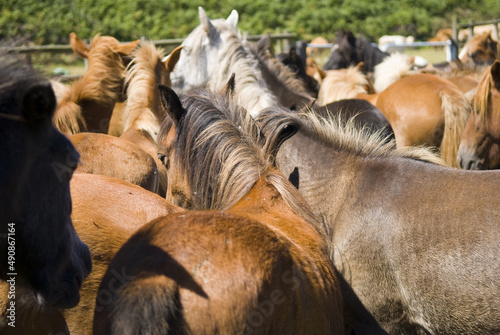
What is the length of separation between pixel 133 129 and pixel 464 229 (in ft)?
9.26

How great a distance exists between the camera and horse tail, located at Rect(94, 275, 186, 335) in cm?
147

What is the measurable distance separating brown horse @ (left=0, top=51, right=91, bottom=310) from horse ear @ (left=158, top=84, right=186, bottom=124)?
0.97 m

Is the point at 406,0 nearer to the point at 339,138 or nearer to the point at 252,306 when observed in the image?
the point at 339,138

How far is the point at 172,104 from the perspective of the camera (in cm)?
263

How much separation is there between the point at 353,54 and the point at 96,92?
7.16m

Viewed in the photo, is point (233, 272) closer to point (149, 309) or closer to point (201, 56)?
point (149, 309)

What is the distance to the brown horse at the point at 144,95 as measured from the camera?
4.57 metres

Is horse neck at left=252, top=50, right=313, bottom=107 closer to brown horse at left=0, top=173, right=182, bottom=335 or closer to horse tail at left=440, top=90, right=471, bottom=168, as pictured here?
horse tail at left=440, top=90, right=471, bottom=168

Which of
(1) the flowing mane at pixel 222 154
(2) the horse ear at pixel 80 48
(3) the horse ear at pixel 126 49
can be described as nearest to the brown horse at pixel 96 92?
(3) the horse ear at pixel 126 49

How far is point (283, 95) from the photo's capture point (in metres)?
6.16

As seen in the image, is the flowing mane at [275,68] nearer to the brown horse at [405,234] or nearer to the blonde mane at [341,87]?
the blonde mane at [341,87]

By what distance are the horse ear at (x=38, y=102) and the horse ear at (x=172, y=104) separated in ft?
3.54

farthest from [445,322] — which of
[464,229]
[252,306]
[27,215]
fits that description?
[27,215]

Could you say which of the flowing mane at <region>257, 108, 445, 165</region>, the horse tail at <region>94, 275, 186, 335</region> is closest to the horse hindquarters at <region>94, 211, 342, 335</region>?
the horse tail at <region>94, 275, 186, 335</region>
